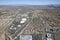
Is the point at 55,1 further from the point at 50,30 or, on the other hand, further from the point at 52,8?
the point at 50,30

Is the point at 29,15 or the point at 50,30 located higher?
the point at 29,15

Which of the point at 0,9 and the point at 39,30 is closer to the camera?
the point at 39,30

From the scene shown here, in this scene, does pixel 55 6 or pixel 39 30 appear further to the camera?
pixel 55 6

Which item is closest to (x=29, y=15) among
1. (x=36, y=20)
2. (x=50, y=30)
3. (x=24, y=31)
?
(x=36, y=20)

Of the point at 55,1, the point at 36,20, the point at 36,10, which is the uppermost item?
the point at 55,1

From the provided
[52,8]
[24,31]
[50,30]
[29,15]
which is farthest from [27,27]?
[52,8]

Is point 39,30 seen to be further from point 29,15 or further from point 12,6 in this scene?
point 12,6

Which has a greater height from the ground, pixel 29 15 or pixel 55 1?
pixel 55 1

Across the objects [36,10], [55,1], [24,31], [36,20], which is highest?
[55,1]
